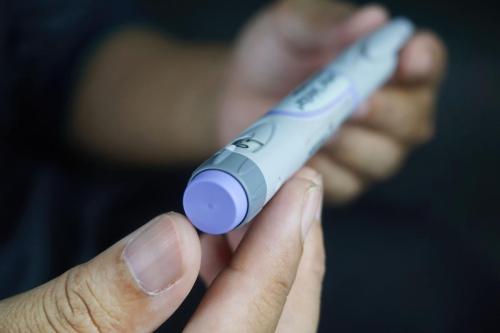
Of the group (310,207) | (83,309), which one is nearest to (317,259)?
(310,207)

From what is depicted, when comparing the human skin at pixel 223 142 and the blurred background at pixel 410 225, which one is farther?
the blurred background at pixel 410 225

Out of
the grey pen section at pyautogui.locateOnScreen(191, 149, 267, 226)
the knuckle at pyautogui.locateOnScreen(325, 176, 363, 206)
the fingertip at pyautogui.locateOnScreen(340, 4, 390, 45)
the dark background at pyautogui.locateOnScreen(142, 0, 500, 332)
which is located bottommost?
the dark background at pyautogui.locateOnScreen(142, 0, 500, 332)

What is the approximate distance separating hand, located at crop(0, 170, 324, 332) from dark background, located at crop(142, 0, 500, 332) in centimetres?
20

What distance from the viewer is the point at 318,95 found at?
40 cm

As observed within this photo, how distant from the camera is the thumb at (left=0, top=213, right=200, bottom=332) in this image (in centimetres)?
28

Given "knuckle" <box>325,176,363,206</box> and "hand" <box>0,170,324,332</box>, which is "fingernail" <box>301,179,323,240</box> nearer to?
"hand" <box>0,170,324,332</box>

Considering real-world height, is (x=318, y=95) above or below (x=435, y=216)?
above

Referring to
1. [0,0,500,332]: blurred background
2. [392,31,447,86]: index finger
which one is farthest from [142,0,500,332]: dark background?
[392,31,447,86]: index finger

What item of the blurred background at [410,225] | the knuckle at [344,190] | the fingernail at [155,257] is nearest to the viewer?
the fingernail at [155,257]

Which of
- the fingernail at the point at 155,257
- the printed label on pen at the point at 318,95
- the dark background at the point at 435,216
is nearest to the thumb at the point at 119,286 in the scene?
the fingernail at the point at 155,257

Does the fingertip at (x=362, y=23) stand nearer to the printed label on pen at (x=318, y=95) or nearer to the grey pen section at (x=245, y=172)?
the printed label on pen at (x=318, y=95)

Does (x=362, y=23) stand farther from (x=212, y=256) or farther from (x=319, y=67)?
(x=212, y=256)

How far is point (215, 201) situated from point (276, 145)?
6 centimetres

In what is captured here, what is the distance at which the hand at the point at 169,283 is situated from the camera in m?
0.28
